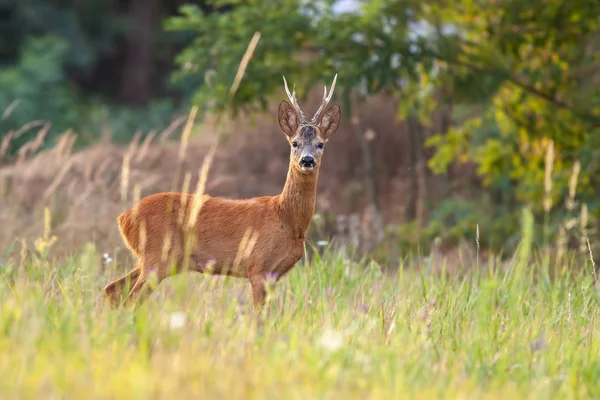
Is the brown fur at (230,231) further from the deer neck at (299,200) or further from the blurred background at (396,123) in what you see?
the blurred background at (396,123)

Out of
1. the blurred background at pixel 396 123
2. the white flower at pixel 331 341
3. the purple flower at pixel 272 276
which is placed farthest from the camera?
the blurred background at pixel 396 123

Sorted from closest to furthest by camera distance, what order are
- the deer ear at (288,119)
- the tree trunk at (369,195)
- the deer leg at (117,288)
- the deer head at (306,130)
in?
the deer head at (306,130) → the deer leg at (117,288) → the deer ear at (288,119) → the tree trunk at (369,195)

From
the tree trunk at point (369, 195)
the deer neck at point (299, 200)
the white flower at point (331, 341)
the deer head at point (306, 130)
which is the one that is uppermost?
the deer head at point (306, 130)

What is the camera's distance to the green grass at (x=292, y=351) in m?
3.60

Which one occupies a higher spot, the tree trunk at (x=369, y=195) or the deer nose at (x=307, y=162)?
the deer nose at (x=307, y=162)

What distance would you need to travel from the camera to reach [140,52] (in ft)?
93.6

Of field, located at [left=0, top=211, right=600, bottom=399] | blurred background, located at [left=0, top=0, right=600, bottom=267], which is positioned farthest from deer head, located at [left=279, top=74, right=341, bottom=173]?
blurred background, located at [left=0, top=0, right=600, bottom=267]

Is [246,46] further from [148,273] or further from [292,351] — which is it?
[292,351]

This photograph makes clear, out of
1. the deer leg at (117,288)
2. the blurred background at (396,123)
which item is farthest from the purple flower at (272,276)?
the blurred background at (396,123)

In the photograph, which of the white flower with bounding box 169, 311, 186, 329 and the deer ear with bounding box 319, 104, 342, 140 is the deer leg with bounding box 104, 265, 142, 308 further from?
the white flower with bounding box 169, 311, 186, 329

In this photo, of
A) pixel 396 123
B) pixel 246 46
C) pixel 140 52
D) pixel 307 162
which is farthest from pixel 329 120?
pixel 140 52

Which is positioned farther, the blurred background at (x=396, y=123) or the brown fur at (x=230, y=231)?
the blurred background at (x=396, y=123)

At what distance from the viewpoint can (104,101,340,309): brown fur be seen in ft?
18.5

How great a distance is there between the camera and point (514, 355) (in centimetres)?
470
